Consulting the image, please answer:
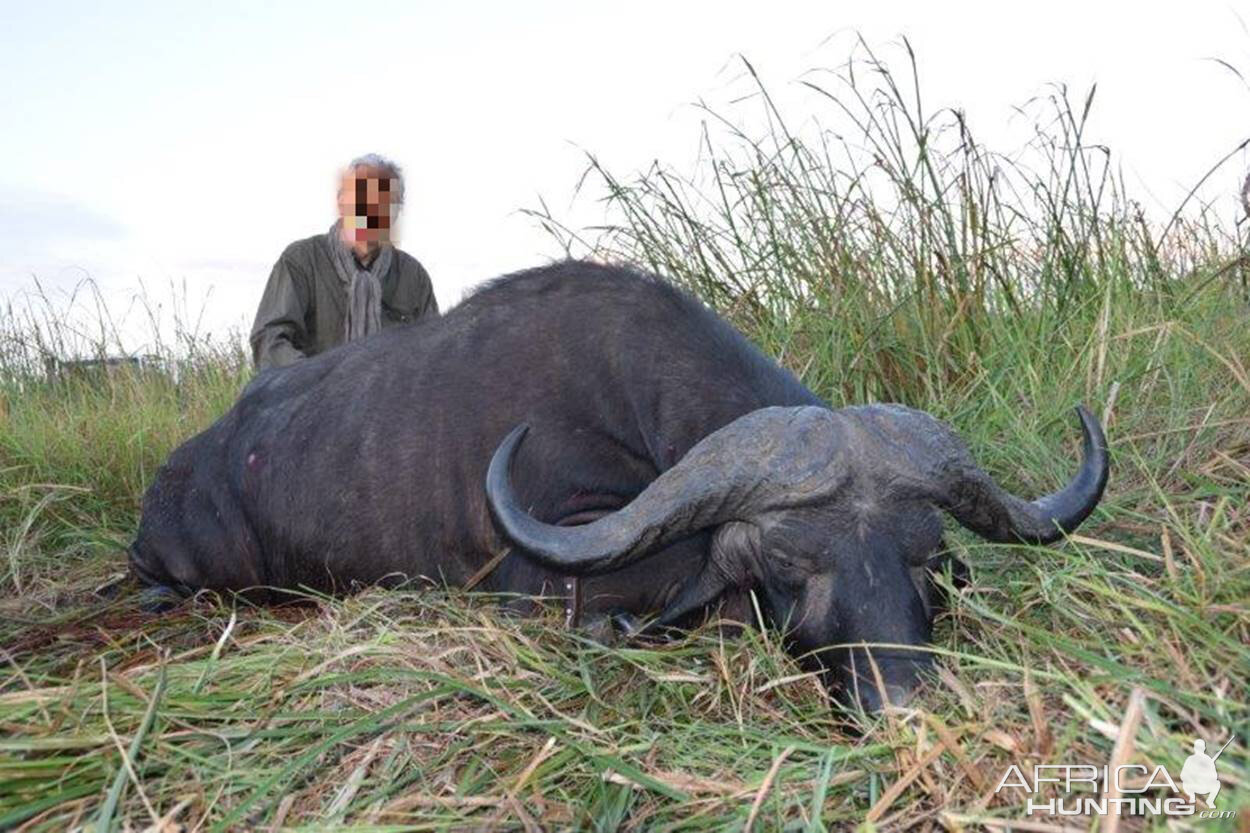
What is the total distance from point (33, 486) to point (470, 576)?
2839mm

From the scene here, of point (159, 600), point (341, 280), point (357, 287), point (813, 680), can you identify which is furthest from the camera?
point (341, 280)

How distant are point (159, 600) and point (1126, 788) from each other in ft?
12.7

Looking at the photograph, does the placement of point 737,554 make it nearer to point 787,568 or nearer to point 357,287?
point 787,568

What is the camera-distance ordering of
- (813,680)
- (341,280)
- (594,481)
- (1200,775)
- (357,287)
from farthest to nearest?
(341,280) → (357,287) → (594,481) → (813,680) → (1200,775)

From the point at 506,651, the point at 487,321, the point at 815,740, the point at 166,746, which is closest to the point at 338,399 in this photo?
the point at 487,321

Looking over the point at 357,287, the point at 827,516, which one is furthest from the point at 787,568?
the point at 357,287

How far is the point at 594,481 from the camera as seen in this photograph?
3697mm

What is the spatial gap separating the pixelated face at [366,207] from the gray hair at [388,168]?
3.9 inches

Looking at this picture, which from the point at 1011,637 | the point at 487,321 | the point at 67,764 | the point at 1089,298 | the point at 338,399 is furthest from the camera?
the point at 1089,298

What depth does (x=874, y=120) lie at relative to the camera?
5414 millimetres

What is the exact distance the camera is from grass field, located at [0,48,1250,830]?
7.21ft

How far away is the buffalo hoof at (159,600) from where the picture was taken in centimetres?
473

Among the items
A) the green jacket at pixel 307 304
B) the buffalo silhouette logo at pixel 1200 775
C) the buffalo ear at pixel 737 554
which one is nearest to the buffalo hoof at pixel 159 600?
the green jacket at pixel 307 304

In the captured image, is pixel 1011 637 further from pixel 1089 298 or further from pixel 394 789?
pixel 1089 298
